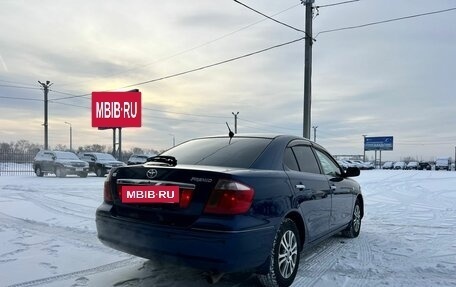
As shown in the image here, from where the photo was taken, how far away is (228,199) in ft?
10.8

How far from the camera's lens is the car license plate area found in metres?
3.45

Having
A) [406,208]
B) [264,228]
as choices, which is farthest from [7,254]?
[406,208]

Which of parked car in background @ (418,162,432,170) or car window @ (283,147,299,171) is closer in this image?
car window @ (283,147,299,171)

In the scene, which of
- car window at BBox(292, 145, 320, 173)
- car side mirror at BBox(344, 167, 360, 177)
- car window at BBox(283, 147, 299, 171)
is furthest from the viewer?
car side mirror at BBox(344, 167, 360, 177)

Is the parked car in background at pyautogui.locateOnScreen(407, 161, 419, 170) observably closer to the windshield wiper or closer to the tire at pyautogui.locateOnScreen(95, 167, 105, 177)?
the tire at pyautogui.locateOnScreen(95, 167, 105, 177)

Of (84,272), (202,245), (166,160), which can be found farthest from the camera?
(84,272)

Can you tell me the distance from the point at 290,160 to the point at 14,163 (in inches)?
1219

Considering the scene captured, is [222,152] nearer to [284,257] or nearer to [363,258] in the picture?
[284,257]

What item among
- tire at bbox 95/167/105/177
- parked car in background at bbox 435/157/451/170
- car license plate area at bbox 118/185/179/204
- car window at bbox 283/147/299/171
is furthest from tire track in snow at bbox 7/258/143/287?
→ parked car in background at bbox 435/157/451/170

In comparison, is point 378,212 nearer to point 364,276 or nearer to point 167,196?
point 364,276

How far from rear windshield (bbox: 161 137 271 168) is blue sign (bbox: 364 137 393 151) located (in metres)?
79.5

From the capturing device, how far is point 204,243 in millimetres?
3191

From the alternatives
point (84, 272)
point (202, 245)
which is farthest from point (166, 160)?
point (84, 272)

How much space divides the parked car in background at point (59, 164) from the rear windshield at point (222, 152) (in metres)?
19.8
